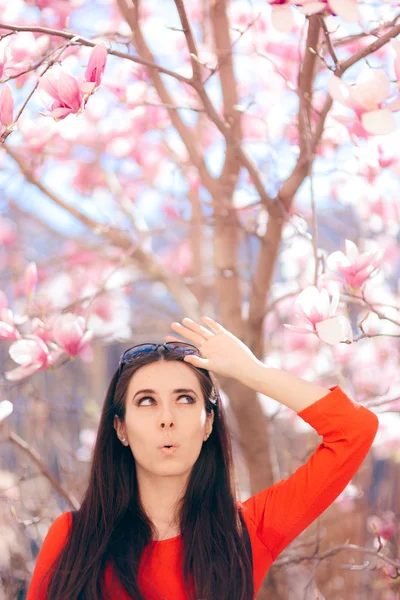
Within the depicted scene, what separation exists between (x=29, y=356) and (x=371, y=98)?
82 cm

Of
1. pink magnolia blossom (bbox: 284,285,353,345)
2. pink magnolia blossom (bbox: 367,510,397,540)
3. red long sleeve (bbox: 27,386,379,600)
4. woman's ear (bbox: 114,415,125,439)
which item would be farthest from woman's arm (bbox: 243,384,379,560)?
pink magnolia blossom (bbox: 367,510,397,540)

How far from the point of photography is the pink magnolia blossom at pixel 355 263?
1.29 meters

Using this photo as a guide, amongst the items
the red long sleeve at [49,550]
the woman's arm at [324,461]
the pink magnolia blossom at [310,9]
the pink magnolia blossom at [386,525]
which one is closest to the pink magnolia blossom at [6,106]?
the pink magnolia blossom at [310,9]

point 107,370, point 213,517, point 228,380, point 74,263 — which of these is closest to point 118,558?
point 213,517

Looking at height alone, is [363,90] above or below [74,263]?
below

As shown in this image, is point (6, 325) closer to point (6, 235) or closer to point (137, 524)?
point (137, 524)

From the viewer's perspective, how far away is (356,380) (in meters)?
2.84

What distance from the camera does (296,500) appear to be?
1332 millimetres

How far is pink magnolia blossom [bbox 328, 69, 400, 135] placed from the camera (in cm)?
103

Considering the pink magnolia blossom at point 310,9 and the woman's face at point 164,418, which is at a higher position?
the pink magnolia blossom at point 310,9

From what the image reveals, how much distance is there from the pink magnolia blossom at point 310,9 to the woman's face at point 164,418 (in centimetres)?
65

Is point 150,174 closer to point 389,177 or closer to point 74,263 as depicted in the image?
point 74,263

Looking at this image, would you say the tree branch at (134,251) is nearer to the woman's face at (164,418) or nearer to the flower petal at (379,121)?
the woman's face at (164,418)

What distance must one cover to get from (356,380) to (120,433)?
1599 millimetres
